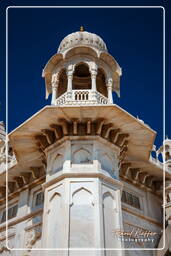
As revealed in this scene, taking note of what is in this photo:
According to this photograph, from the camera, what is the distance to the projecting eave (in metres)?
11.3

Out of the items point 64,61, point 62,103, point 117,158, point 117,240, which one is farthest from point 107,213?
point 64,61

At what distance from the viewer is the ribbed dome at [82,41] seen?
44.0ft

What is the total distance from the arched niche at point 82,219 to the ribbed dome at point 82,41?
223 inches

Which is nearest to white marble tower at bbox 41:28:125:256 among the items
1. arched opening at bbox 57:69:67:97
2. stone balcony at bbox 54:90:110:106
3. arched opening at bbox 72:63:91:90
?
stone balcony at bbox 54:90:110:106

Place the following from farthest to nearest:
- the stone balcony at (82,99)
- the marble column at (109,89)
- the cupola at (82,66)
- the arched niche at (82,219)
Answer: the marble column at (109,89), the cupola at (82,66), the stone balcony at (82,99), the arched niche at (82,219)

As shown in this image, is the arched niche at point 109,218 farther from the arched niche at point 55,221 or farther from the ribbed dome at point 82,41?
the ribbed dome at point 82,41

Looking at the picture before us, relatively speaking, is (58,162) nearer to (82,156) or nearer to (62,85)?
(82,156)

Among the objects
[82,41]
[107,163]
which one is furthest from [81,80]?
[107,163]

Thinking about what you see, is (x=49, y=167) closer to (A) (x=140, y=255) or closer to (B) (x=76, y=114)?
(B) (x=76, y=114)

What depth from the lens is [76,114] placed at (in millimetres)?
11523

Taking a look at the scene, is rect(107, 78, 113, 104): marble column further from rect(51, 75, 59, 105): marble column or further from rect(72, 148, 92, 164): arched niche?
rect(72, 148, 92, 164): arched niche

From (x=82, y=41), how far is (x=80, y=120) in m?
3.48

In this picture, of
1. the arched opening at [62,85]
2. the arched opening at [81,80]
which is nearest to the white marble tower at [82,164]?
the arched opening at [62,85]

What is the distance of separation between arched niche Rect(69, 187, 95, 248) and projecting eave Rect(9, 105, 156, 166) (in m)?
2.45
